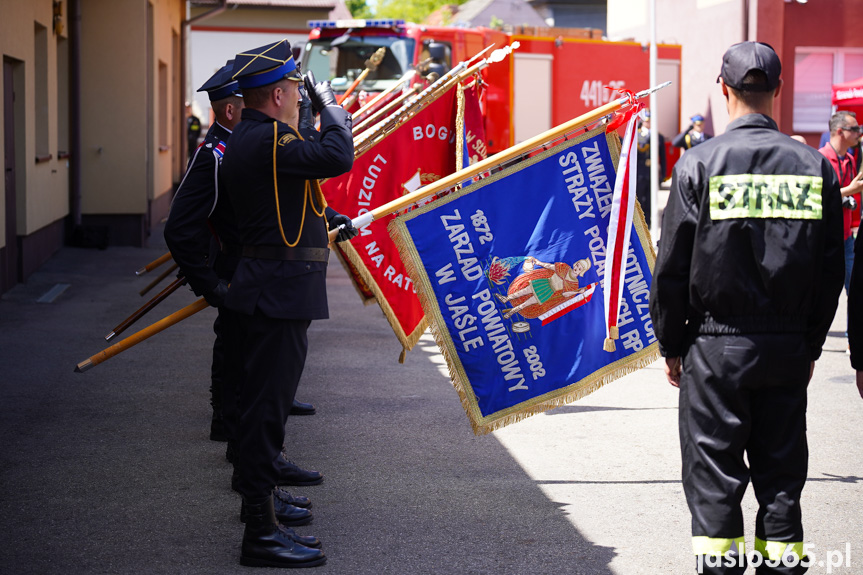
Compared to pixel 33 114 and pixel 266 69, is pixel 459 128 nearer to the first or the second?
pixel 266 69

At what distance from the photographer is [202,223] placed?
179 inches

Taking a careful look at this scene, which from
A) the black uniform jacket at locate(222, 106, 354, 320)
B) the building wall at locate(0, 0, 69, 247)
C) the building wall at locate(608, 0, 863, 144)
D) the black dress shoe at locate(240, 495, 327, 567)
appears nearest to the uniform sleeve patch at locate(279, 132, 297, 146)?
the black uniform jacket at locate(222, 106, 354, 320)

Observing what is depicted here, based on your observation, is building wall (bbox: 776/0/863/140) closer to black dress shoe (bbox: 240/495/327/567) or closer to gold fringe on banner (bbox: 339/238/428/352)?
gold fringe on banner (bbox: 339/238/428/352)

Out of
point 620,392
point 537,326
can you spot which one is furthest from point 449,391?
point 537,326

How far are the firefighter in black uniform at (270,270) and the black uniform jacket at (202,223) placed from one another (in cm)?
37

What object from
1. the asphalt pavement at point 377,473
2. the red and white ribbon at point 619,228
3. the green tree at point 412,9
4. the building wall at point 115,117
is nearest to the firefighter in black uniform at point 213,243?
the asphalt pavement at point 377,473

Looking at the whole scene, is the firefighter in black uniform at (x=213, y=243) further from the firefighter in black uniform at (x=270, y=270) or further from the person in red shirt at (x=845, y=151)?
the person in red shirt at (x=845, y=151)

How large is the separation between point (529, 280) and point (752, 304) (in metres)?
1.66

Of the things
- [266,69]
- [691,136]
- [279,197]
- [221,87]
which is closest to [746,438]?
[279,197]

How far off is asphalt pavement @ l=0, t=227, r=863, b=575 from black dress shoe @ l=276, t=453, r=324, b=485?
0.05 metres

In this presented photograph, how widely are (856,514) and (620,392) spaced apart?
Result: 265 centimetres

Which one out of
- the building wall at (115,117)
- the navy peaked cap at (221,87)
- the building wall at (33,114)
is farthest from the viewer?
the building wall at (115,117)

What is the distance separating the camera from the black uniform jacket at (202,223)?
4.49 m

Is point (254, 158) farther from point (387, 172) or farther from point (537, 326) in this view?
point (387, 172)
